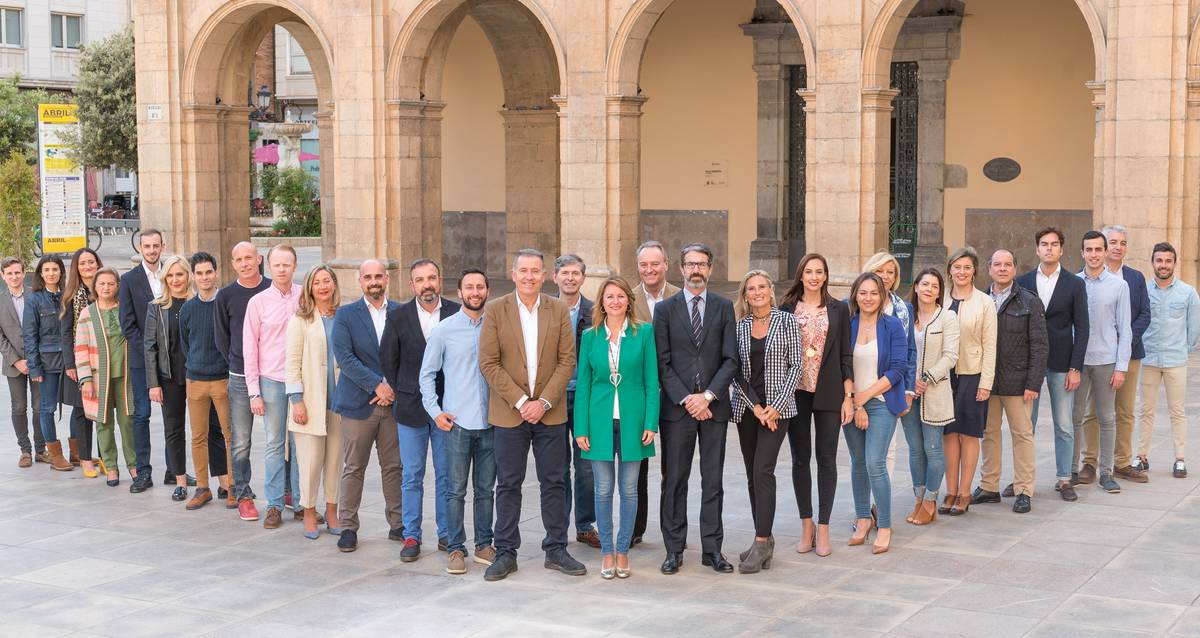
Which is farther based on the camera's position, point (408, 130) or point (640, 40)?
point (408, 130)

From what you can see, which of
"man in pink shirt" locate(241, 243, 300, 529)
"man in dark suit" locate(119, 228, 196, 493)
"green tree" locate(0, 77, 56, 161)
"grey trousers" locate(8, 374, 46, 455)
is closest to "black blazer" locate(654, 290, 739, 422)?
"man in pink shirt" locate(241, 243, 300, 529)

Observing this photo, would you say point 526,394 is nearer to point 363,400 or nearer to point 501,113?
point 363,400

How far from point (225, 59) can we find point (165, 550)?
47.1 ft

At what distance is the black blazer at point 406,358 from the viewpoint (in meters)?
8.42

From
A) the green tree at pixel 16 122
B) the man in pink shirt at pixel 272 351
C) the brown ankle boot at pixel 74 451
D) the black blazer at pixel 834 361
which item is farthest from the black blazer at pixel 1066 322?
the green tree at pixel 16 122

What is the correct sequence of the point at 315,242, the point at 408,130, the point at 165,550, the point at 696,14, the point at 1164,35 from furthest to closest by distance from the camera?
the point at 315,242
the point at 696,14
the point at 408,130
the point at 1164,35
the point at 165,550

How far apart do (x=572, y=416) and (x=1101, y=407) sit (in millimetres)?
3841

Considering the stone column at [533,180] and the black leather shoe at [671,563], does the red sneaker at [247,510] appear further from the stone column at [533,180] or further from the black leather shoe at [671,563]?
the stone column at [533,180]

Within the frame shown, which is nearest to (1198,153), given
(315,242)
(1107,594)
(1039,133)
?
(1039,133)

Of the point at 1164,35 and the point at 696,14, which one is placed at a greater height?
the point at 696,14

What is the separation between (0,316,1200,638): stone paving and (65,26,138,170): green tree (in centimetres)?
2809

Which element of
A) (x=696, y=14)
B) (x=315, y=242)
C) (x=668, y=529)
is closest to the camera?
(x=668, y=529)

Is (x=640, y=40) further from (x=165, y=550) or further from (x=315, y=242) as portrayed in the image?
(x=315, y=242)

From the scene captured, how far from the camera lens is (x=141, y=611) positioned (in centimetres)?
747
